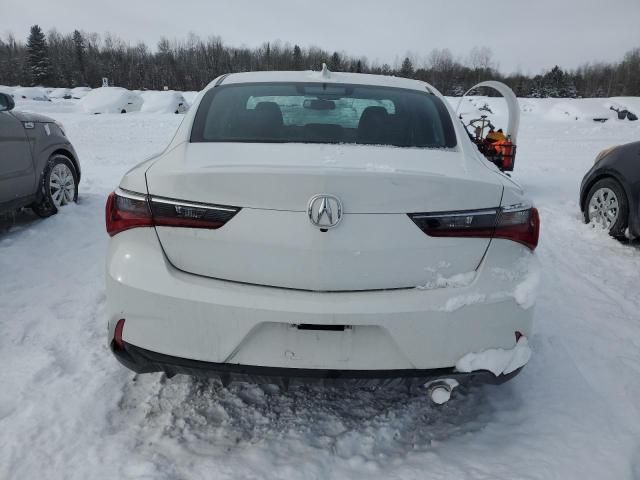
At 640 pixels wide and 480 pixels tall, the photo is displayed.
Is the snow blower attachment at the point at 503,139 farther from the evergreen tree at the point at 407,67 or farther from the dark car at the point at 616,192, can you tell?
the evergreen tree at the point at 407,67

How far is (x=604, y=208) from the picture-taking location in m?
5.29

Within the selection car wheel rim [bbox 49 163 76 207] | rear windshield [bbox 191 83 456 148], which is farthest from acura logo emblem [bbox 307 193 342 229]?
car wheel rim [bbox 49 163 76 207]

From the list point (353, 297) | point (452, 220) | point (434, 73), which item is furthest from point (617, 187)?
point (434, 73)

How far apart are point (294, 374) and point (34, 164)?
14.2ft

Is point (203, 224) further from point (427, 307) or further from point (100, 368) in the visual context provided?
point (100, 368)

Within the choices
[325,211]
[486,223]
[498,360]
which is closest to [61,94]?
[325,211]

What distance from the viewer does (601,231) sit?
531 centimetres

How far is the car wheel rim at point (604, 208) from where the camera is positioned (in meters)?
5.15

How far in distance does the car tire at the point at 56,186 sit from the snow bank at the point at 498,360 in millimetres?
4789

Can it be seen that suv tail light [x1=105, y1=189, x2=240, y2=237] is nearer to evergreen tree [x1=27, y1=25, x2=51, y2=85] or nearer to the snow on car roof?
the snow on car roof

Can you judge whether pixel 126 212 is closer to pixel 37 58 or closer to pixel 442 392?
pixel 442 392

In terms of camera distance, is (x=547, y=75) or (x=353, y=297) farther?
(x=547, y=75)

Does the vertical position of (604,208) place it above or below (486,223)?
below

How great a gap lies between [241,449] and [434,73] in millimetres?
80667
